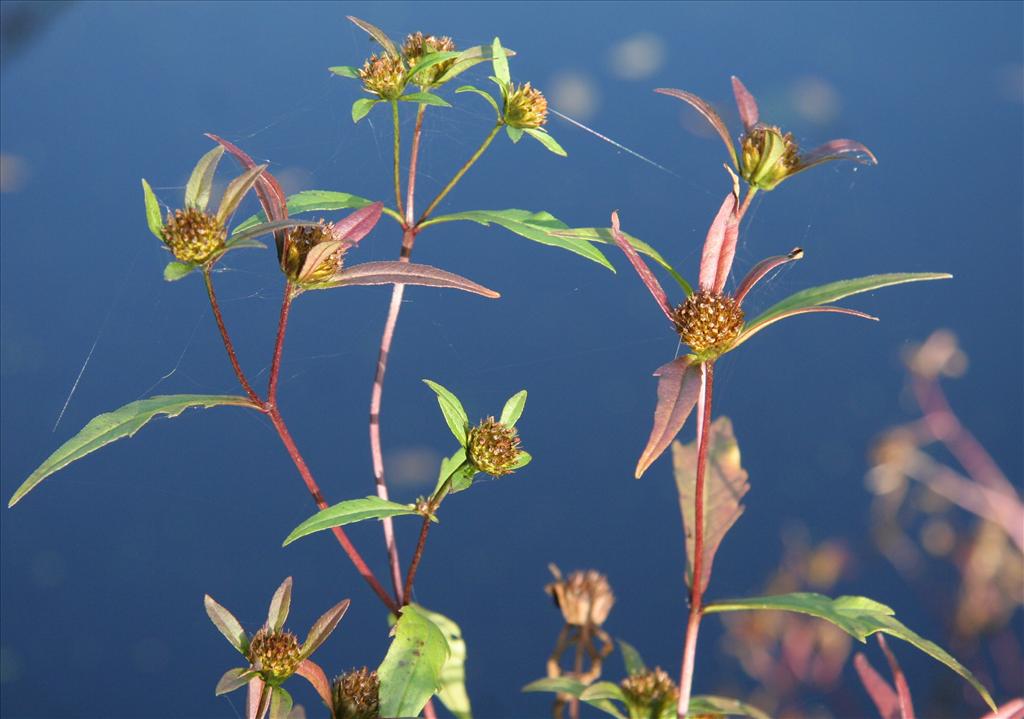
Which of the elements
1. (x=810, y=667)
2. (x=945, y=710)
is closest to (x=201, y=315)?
(x=810, y=667)

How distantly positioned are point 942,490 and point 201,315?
2.64 ft

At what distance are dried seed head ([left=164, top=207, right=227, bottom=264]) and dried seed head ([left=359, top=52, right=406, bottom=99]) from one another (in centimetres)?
16

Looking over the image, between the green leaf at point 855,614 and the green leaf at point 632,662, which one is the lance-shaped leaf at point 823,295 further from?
the green leaf at point 632,662

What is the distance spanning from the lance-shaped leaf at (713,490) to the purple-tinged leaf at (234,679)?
0.21 meters

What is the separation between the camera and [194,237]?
399 mm

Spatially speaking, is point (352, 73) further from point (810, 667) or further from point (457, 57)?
point (810, 667)

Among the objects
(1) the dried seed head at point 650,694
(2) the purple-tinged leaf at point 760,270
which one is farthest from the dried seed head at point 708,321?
(1) the dried seed head at point 650,694

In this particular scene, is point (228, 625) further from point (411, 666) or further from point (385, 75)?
point (385, 75)

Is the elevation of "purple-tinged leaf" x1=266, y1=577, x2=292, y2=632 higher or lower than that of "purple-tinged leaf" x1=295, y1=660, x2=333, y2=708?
higher

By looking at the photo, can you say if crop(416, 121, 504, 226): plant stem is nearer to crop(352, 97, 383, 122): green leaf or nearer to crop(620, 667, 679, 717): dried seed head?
crop(352, 97, 383, 122): green leaf

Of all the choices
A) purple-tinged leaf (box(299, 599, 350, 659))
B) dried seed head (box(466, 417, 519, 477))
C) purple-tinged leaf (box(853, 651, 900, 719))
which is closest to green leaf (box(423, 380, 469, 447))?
dried seed head (box(466, 417, 519, 477))

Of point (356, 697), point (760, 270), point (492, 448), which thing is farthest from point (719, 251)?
point (356, 697)

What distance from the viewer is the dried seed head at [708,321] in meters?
0.40

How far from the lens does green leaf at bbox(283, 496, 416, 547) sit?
0.40 meters
